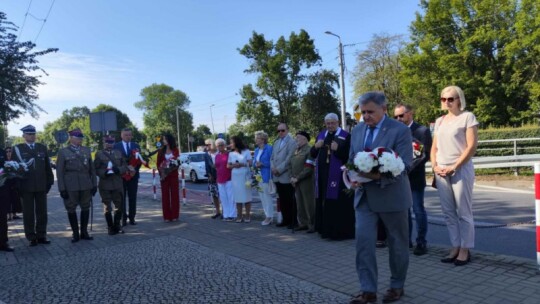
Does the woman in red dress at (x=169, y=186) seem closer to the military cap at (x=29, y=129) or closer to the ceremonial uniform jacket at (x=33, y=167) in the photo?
the ceremonial uniform jacket at (x=33, y=167)

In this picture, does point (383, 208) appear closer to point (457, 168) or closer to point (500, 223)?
point (457, 168)

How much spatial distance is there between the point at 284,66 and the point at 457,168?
4510 centimetres

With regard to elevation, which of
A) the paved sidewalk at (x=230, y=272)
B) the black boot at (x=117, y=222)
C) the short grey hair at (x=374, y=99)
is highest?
the short grey hair at (x=374, y=99)

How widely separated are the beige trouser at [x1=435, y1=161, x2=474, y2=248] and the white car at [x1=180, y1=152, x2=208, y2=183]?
17.3 meters

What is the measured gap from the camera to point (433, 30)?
3875 centimetres

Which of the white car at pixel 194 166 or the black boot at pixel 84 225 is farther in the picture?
the white car at pixel 194 166

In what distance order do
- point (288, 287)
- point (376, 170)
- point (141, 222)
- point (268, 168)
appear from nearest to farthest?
point (376, 170) < point (288, 287) < point (268, 168) < point (141, 222)

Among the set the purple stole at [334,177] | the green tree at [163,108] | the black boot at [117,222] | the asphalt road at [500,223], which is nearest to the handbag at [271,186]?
the purple stole at [334,177]

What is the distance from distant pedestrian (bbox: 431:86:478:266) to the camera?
5027 mm

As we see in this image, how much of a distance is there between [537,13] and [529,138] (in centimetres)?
2300

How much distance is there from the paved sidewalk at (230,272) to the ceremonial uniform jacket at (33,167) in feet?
3.74

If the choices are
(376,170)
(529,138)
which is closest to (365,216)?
(376,170)

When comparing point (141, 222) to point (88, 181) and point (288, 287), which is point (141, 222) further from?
point (288, 287)

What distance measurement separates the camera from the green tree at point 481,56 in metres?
34.8
